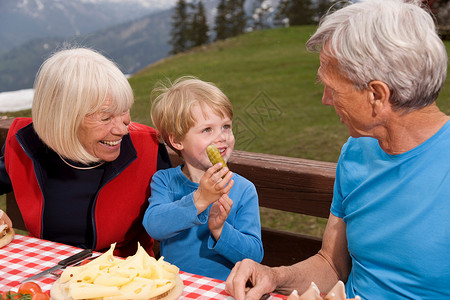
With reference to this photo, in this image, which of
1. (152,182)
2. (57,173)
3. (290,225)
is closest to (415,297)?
(152,182)

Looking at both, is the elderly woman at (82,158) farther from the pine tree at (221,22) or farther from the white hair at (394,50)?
the pine tree at (221,22)

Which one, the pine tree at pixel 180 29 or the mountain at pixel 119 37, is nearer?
the mountain at pixel 119 37

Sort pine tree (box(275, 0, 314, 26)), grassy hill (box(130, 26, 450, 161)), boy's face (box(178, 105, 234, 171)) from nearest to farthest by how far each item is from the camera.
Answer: boy's face (box(178, 105, 234, 171)) < grassy hill (box(130, 26, 450, 161)) < pine tree (box(275, 0, 314, 26))

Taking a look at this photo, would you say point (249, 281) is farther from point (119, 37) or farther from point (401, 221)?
point (119, 37)

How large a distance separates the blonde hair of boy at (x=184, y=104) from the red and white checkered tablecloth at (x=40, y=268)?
670 mm

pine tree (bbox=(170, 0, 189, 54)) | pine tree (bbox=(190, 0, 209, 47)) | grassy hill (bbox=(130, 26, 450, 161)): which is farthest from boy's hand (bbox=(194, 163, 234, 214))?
pine tree (bbox=(190, 0, 209, 47))

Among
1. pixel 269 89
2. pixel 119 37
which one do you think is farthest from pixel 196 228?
pixel 119 37

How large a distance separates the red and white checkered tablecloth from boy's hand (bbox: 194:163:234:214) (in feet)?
0.95

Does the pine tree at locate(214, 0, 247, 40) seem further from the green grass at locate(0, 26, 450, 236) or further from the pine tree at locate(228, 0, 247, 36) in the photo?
the green grass at locate(0, 26, 450, 236)

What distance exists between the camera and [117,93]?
2154mm

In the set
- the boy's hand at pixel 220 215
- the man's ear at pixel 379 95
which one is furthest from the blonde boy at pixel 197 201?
the man's ear at pixel 379 95

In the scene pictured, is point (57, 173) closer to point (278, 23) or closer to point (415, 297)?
point (415, 297)

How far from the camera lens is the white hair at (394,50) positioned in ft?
4.83

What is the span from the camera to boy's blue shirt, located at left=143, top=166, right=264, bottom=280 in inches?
74.6
